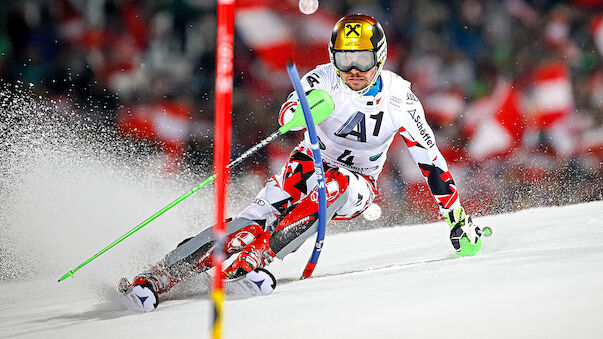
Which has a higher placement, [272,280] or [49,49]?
[49,49]

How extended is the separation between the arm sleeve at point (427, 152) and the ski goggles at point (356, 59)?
0.32 m

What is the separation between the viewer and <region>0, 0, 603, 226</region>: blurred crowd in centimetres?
549

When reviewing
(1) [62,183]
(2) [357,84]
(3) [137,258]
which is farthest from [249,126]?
(2) [357,84]

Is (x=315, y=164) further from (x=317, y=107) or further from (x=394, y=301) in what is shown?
(x=394, y=301)

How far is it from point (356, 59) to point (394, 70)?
107 inches

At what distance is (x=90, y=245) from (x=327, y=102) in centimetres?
225

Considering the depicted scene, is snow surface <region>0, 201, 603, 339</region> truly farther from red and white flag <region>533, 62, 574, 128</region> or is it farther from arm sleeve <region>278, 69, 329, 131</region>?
red and white flag <region>533, 62, 574, 128</region>

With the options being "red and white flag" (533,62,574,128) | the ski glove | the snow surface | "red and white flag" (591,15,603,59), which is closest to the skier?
the ski glove

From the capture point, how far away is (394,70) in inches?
230

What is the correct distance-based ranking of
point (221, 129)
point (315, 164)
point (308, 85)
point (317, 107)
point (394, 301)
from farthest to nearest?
point (308, 85) < point (317, 107) < point (315, 164) < point (394, 301) < point (221, 129)

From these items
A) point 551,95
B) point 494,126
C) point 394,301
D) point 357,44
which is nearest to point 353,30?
point 357,44

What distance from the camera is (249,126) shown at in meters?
5.69

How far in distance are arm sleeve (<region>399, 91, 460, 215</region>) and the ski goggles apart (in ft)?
1.05

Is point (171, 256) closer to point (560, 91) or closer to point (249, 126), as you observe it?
point (249, 126)
